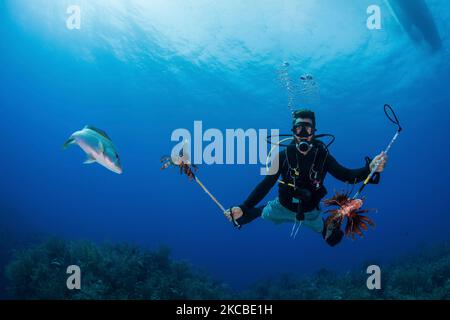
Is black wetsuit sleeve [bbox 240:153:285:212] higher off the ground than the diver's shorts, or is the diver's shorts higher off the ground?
black wetsuit sleeve [bbox 240:153:285:212]

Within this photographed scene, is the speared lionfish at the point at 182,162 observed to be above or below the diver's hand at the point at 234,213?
above

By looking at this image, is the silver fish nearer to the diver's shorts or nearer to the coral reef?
the diver's shorts

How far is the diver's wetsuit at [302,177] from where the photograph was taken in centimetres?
502

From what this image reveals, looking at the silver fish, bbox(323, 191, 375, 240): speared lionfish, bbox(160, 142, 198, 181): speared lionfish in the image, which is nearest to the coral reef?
bbox(160, 142, 198, 181): speared lionfish

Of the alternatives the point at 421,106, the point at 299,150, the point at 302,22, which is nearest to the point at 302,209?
the point at 299,150

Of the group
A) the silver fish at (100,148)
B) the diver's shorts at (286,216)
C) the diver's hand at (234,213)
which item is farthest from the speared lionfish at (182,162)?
the diver's shorts at (286,216)

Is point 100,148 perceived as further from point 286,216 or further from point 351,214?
point 286,216

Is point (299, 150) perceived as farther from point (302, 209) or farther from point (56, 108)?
point (56, 108)

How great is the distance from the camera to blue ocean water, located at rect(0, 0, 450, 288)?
67.8ft

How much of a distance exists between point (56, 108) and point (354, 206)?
196 feet

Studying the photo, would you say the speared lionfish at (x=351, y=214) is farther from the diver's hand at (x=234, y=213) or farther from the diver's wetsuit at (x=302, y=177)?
the diver's hand at (x=234, y=213)

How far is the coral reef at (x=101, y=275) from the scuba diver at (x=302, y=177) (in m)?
5.32

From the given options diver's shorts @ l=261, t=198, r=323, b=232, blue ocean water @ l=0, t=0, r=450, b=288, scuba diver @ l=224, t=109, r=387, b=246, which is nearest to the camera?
scuba diver @ l=224, t=109, r=387, b=246

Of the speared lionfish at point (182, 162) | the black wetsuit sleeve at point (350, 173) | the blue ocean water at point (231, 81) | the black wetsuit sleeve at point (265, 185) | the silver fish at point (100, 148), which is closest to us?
the silver fish at point (100, 148)
